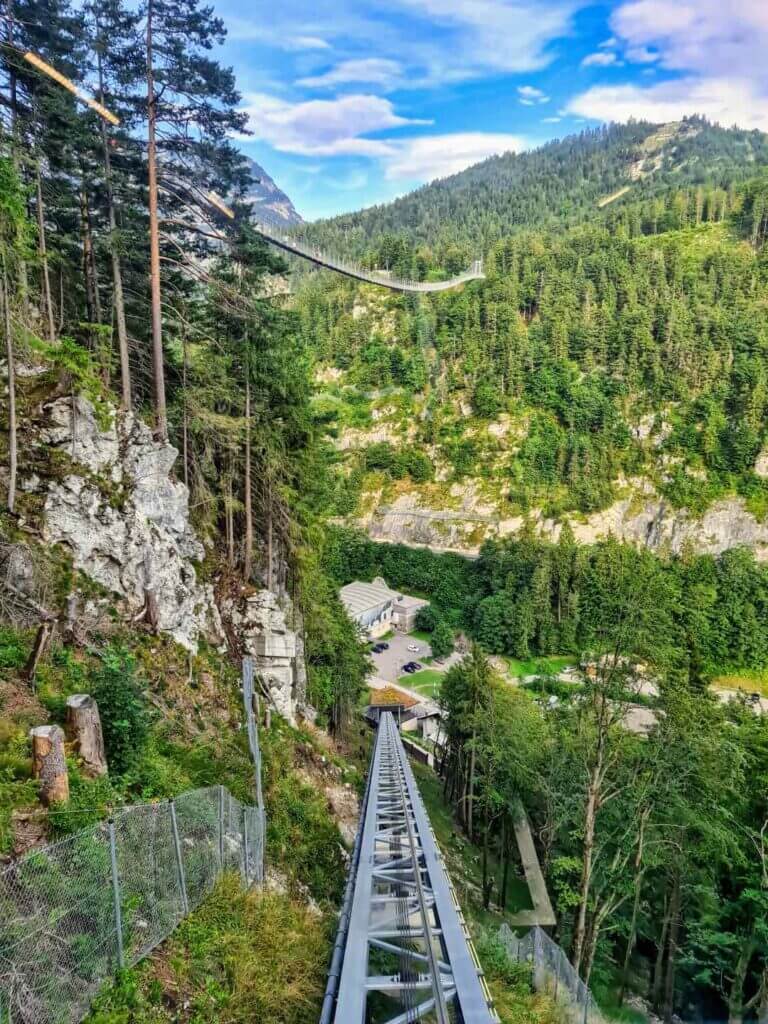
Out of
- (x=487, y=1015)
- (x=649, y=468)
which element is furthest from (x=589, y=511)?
(x=487, y=1015)

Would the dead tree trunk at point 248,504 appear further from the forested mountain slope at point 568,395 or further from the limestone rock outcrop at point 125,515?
the forested mountain slope at point 568,395

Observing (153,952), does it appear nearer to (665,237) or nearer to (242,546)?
(242,546)

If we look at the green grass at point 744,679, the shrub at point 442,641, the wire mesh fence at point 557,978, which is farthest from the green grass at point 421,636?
the wire mesh fence at point 557,978

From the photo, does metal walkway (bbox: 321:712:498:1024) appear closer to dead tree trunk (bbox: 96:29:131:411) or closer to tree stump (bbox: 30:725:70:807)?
tree stump (bbox: 30:725:70:807)

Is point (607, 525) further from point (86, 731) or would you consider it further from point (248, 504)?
point (86, 731)

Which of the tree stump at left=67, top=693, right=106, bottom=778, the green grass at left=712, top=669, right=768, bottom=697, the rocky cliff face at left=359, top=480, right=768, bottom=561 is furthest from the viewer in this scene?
the rocky cliff face at left=359, top=480, right=768, bottom=561

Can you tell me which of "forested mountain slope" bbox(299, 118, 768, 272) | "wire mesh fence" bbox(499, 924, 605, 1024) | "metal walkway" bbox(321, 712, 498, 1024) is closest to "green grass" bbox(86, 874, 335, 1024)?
"metal walkway" bbox(321, 712, 498, 1024)
